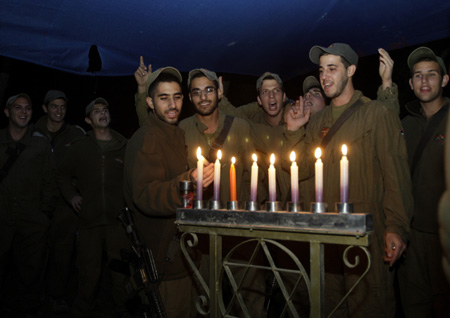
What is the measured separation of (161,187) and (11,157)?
398cm

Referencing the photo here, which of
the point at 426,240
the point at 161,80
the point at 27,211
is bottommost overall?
the point at 426,240

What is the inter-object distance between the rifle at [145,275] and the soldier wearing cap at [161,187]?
0.20 ft

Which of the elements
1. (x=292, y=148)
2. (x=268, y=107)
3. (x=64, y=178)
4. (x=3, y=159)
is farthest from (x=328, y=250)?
(x=3, y=159)

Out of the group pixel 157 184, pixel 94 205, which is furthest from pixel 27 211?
pixel 157 184

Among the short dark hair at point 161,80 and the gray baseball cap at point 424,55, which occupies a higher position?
the gray baseball cap at point 424,55

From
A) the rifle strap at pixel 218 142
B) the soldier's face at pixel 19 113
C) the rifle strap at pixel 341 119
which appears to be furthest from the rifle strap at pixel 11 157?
the rifle strap at pixel 341 119

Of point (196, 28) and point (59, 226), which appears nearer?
point (196, 28)

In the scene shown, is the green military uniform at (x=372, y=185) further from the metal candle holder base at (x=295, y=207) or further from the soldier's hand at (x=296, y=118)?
the metal candle holder base at (x=295, y=207)

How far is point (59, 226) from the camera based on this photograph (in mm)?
6500

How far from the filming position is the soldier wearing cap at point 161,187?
3221mm

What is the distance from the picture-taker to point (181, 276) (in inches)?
141

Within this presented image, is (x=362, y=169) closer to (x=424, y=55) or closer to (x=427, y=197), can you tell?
(x=427, y=197)

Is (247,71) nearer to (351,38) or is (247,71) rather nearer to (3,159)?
(351,38)

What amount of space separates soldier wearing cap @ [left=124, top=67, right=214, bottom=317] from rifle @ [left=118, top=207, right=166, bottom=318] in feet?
0.20
